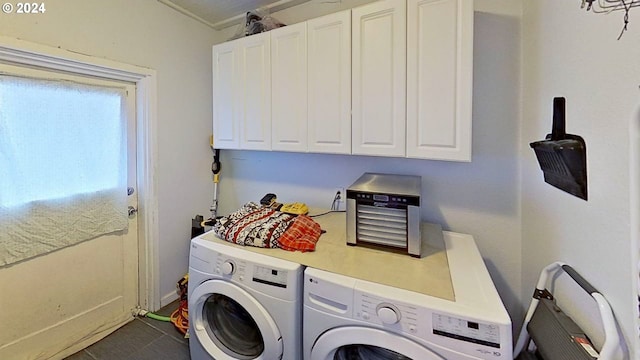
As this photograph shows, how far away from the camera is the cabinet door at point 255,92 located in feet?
6.40

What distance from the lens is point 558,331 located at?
0.90 meters

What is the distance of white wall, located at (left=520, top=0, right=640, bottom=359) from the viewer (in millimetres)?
663

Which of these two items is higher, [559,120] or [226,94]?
[226,94]

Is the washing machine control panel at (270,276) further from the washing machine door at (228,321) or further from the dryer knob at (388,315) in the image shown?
the dryer knob at (388,315)

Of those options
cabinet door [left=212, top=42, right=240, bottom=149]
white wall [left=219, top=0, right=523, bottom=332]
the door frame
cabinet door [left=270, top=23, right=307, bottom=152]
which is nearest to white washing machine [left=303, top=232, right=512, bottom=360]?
white wall [left=219, top=0, right=523, bottom=332]

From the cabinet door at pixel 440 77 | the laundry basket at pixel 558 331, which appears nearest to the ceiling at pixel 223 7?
the cabinet door at pixel 440 77

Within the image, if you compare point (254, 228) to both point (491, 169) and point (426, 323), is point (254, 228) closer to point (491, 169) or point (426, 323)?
point (426, 323)

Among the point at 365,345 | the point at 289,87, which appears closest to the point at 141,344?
the point at 365,345

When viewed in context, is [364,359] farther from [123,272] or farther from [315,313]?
[123,272]

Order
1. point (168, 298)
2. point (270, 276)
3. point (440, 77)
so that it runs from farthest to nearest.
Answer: point (168, 298), point (440, 77), point (270, 276)

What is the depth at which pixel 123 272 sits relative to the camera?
214cm

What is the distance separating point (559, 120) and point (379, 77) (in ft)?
2.79

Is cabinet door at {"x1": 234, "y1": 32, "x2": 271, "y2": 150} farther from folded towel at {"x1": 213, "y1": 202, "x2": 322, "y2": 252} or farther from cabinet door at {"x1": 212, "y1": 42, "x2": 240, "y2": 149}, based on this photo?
folded towel at {"x1": 213, "y1": 202, "x2": 322, "y2": 252}

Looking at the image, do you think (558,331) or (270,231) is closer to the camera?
(558,331)
